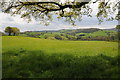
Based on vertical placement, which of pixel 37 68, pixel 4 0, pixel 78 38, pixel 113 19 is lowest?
pixel 37 68

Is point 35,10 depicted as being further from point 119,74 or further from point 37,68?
point 119,74

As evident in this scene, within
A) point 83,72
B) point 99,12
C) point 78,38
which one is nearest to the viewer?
point 83,72

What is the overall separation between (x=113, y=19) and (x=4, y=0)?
10.9m

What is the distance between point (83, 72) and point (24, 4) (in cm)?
900

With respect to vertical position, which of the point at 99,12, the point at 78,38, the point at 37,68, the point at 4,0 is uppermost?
the point at 4,0

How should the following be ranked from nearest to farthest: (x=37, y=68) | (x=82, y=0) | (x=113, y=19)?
(x=37, y=68), (x=82, y=0), (x=113, y=19)

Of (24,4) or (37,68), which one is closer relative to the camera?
(37,68)

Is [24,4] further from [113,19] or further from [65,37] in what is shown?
[113,19]

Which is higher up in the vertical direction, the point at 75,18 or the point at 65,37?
the point at 75,18

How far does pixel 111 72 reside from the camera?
16.5ft

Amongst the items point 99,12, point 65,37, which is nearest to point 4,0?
point 65,37

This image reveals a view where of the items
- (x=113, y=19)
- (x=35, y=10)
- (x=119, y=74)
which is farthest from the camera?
(x=35, y=10)

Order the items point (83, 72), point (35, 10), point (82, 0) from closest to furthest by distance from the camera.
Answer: point (83, 72)
point (82, 0)
point (35, 10)

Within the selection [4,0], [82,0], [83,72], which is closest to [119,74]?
[83,72]
